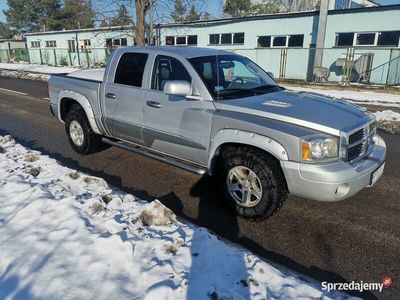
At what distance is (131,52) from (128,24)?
56.3 ft

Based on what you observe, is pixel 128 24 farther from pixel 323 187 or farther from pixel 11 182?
pixel 323 187

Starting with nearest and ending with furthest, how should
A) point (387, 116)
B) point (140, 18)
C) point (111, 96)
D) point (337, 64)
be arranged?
point (111, 96), point (387, 116), point (337, 64), point (140, 18)

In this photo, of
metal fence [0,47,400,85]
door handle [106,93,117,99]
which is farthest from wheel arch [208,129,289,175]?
metal fence [0,47,400,85]

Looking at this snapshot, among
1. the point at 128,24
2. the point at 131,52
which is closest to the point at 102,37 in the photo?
the point at 128,24

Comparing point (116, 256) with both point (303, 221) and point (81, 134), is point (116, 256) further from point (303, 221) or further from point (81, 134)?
point (81, 134)

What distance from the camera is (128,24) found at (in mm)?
20719

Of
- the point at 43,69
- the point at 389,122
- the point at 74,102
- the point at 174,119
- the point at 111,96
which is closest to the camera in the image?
the point at 174,119

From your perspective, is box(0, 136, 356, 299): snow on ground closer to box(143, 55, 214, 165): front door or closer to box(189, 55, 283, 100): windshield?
box(143, 55, 214, 165): front door

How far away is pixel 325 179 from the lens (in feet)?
10.7

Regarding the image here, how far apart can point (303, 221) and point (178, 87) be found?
2110 millimetres

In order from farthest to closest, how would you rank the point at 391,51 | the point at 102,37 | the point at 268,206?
the point at 102,37
the point at 391,51
the point at 268,206

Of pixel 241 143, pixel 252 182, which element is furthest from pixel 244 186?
pixel 241 143

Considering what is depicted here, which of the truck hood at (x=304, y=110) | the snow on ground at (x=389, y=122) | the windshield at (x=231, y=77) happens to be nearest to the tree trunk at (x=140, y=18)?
the snow on ground at (x=389, y=122)

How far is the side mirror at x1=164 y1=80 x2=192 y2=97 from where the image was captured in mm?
3921
